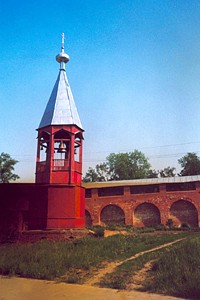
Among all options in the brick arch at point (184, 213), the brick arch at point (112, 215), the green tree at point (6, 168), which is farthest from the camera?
the green tree at point (6, 168)

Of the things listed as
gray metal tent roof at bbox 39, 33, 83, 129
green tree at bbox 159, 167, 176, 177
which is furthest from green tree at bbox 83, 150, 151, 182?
gray metal tent roof at bbox 39, 33, 83, 129

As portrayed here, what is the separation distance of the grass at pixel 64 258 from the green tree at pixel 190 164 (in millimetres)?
38348

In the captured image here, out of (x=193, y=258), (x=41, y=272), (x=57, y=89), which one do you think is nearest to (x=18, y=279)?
(x=41, y=272)

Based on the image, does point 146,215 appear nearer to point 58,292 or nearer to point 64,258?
point 64,258

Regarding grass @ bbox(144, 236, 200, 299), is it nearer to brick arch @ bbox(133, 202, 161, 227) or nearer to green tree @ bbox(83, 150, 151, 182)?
brick arch @ bbox(133, 202, 161, 227)

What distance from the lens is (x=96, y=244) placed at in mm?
11602

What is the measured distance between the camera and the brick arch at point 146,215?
28152 millimetres

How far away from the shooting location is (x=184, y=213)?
2728 cm

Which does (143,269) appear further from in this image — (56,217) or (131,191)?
(131,191)

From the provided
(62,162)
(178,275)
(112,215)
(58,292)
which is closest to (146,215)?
(112,215)

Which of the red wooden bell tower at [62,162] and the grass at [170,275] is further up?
the red wooden bell tower at [62,162]

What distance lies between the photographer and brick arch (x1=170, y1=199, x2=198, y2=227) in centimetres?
2688

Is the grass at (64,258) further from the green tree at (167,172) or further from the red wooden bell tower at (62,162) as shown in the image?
the green tree at (167,172)

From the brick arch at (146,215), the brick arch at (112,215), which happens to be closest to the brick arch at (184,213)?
the brick arch at (146,215)
